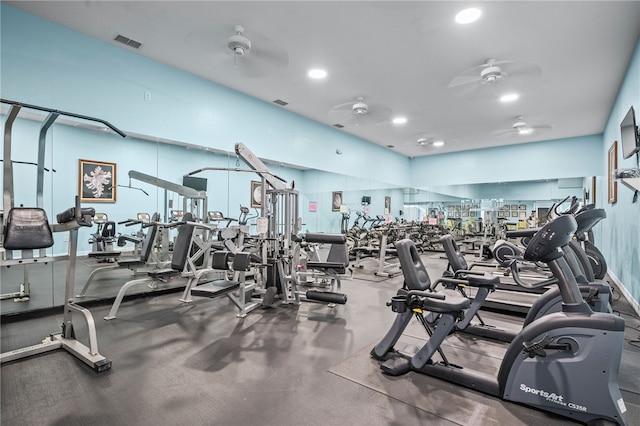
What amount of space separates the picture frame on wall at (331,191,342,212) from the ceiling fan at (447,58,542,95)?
4297 millimetres

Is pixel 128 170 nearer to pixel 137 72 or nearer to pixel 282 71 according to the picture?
pixel 137 72

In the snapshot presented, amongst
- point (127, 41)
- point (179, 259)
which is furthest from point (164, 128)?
point (179, 259)

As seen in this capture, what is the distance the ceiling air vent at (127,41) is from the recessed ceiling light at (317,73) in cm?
237

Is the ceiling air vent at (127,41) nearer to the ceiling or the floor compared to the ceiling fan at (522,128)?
nearer to the ceiling

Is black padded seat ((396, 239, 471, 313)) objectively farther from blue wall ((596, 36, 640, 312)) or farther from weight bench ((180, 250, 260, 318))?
blue wall ((596, 36, 640, 312))

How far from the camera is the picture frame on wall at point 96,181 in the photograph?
3.88 m

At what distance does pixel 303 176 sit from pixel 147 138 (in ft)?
12.3

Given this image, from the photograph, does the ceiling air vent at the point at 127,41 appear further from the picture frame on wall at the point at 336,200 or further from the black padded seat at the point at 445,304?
the picture frame on wall at the point at 336,200

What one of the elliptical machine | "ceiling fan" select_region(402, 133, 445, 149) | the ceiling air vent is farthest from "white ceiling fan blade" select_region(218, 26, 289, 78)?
"ceiling fan" select_region(402, 133, 445, 149)

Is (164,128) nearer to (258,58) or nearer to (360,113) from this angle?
(258,58)

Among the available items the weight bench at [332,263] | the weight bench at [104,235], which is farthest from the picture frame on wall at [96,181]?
the weight bench at [332,263]

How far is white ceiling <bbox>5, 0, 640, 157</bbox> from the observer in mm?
3309

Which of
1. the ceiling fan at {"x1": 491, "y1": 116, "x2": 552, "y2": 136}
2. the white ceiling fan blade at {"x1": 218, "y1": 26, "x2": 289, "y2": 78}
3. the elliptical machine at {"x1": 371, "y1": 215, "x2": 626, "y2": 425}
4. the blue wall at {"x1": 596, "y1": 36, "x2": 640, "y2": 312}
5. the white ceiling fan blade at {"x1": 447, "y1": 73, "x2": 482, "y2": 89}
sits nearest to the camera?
the elliptical machine at {"x1": 371, "y1": 215, "x2": 626, "y2": 425}

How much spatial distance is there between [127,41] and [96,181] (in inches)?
74.3
